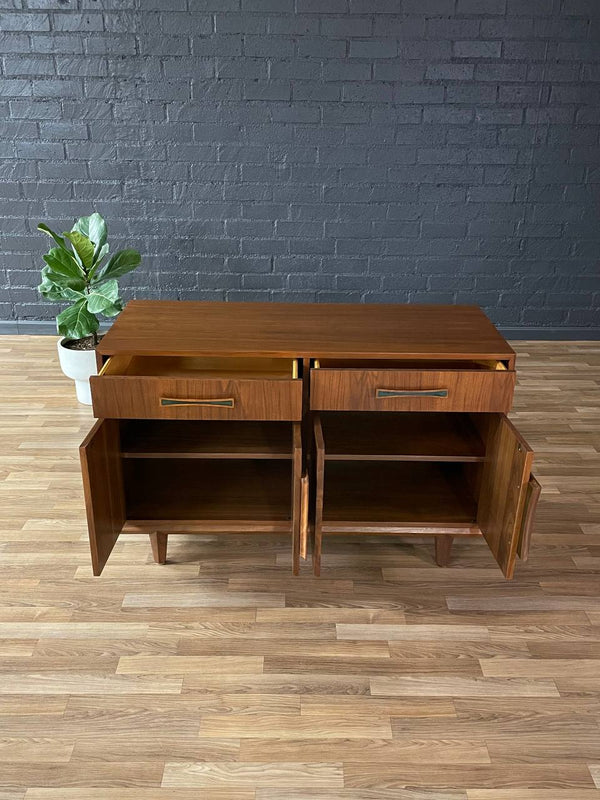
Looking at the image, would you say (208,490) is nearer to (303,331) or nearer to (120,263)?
(303,331)

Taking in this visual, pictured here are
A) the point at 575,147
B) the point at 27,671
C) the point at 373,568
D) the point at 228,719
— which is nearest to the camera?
the point at 228,719

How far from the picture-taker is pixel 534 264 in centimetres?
338

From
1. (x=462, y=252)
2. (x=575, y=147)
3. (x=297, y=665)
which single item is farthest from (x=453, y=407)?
(x=575, y=147)

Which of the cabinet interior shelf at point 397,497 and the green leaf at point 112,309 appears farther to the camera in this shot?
the green leaf at point 112,309

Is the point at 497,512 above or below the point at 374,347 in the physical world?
below

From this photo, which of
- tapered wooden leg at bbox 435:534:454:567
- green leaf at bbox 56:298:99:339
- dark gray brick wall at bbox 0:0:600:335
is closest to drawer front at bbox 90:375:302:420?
tapered wooden leg at bbox 435:534:454:567

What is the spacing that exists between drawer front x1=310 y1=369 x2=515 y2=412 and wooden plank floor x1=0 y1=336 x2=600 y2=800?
505 mm

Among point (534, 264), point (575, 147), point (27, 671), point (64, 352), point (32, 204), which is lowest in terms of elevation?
point (27, 671)

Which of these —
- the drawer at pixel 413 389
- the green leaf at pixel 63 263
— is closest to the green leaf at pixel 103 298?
the green leaf at pixel 63 263

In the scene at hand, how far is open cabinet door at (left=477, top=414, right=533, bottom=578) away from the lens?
1392mm

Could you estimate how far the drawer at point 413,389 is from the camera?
4.84 feet

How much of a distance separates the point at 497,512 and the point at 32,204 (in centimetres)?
271

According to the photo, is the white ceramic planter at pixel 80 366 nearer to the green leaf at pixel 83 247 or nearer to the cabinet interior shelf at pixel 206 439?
the green leaf at pixel 83 247

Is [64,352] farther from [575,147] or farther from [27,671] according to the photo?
[575,147]
